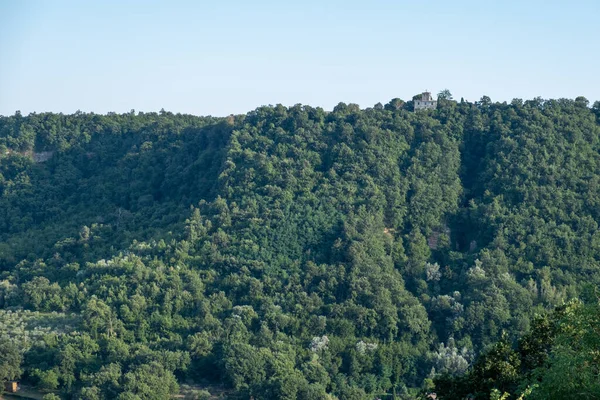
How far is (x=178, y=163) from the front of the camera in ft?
203

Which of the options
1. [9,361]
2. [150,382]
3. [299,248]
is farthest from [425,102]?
[9,361]

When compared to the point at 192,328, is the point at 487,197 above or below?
above


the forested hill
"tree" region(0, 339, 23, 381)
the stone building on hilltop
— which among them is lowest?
"tree" region(0, 339, 23, 381)

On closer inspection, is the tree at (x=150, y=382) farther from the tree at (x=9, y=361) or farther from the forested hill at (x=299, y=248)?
the tree at (x=9, y=361)

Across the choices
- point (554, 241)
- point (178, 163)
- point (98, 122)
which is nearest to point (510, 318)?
point (554, 241)

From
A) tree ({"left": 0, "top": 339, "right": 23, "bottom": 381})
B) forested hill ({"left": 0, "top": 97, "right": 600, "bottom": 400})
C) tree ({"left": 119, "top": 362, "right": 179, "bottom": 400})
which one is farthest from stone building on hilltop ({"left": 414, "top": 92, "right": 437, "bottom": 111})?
tree ({"left": 0, "top": 339, "right": 23, "bottom": 381})

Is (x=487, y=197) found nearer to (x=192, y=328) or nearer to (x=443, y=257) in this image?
(x=443, y=257)

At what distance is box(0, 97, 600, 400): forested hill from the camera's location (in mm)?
43531

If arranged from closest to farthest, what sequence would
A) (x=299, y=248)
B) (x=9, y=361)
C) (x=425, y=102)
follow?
(x=9, y=361) < (x=299, y=248) < (x=425, y=102)

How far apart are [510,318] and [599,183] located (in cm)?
1252

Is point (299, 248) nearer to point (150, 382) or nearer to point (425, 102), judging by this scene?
point (150, 382)

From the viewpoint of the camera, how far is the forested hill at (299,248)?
43.5 metres

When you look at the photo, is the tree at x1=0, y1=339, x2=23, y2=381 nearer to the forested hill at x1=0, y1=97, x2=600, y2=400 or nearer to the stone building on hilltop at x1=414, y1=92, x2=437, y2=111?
the forested hill at x1=0, y1=97, x2=600, y2=400

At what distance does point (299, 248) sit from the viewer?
170 ft
